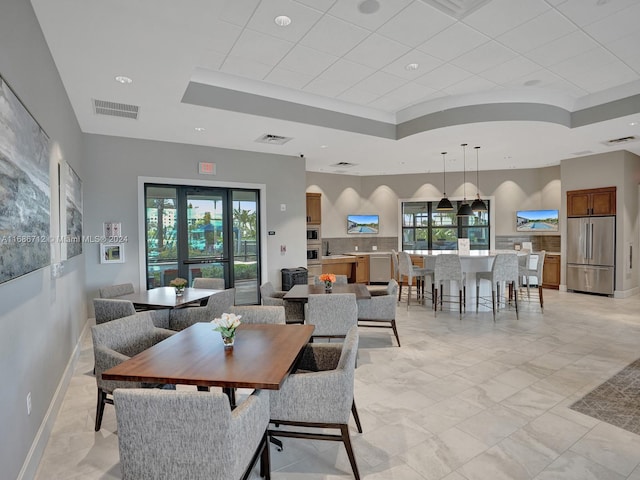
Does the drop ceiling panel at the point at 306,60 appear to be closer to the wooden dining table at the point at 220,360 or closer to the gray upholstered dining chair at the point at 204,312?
the gray upholstered dining chair at the point at 204,312

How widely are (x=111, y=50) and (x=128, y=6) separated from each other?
763 mm

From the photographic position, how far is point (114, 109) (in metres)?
4.68

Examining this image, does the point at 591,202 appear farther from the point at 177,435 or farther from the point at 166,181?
the point at 177,435

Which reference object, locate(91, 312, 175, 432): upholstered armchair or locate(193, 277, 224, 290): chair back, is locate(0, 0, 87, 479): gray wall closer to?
locate(91, 312, 175, 432): upholstered armchair

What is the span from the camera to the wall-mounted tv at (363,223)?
33.6 feet

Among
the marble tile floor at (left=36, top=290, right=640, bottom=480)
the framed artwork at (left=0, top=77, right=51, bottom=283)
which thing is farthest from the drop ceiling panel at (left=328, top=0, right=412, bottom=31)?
the marble tile floor at (left=36, top=290, right=640, bottom=480)

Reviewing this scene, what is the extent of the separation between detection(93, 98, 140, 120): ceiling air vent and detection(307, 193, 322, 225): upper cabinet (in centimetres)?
446

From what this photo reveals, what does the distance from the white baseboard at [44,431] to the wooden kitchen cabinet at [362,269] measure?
678 centimetres

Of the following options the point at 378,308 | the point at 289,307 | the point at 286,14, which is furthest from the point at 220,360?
the point at 286,14

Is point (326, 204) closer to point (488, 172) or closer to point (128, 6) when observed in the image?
point (488, 172)

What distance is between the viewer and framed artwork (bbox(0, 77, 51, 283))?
1860 mm

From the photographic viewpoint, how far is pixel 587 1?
324 centimetres

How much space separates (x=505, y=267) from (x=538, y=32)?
11.6 ft

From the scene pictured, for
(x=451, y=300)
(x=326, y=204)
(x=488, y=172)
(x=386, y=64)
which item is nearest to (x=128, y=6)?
(x=386, y=64)
